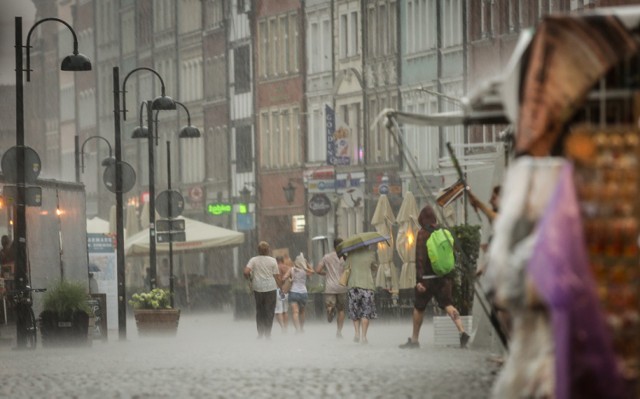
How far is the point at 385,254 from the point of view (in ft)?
182

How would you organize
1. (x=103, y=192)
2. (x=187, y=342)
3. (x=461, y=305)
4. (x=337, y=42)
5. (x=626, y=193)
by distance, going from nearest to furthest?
(x=626, y=193) < (x=461, y=305) < (x=187, y=342) < (x=337, y=42) < (x=103, y=192)

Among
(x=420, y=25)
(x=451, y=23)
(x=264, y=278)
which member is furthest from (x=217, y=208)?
(x=264, y=278)

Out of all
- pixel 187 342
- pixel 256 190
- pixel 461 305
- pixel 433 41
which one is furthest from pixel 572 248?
pixel 256 190

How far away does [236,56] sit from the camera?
8350 centimetres

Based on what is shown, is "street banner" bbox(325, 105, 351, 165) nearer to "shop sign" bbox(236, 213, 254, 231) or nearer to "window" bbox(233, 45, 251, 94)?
"shop sign" bbox(236, 213, 254, 231)

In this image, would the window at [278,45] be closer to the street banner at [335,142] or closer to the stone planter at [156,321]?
the street banner at [335,142]

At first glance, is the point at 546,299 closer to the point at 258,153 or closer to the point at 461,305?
the point at 461,305

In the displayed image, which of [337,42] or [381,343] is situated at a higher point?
[337,42]

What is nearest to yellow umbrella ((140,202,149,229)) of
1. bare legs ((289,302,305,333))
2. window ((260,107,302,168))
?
window ((260,107,302,168))

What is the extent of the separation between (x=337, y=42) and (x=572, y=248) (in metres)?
64.1

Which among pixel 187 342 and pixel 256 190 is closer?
pixel 187 342

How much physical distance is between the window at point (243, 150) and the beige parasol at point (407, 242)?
27.6m

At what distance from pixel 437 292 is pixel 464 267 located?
0.50 m

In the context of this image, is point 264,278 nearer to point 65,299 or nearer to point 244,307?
point 65,299
